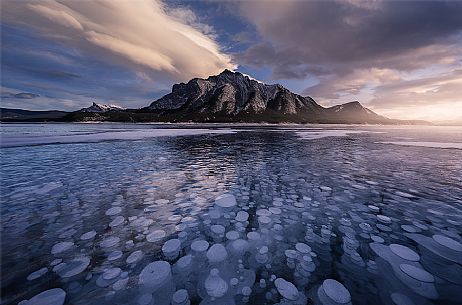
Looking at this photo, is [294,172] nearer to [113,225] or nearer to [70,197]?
[113,225]

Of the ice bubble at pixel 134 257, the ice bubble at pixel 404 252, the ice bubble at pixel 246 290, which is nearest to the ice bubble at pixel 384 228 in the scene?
the ice bubble at pixel 404 252

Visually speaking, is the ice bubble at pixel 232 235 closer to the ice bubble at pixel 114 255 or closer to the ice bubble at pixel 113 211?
the ice bubble at pixel 114 255

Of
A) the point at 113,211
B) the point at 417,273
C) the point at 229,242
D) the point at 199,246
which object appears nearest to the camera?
the point at 417,273

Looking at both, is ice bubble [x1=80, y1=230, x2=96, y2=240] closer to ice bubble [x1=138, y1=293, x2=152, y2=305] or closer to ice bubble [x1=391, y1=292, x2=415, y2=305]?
ice bubble [x1=138, y1=293, x2=152, y2=305]

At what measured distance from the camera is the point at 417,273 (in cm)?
309

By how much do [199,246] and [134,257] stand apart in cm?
106

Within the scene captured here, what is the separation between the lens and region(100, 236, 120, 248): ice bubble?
3658mm

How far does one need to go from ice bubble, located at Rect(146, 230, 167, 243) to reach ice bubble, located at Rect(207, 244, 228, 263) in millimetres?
1041

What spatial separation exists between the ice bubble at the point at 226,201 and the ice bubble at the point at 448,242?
4161 mm

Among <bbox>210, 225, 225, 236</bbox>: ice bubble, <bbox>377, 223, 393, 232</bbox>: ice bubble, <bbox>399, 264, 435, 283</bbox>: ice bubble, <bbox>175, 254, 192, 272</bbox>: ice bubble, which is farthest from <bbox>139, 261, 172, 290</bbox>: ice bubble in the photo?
<bbox>377, 223, 393, 232</bbox>: ice bubble

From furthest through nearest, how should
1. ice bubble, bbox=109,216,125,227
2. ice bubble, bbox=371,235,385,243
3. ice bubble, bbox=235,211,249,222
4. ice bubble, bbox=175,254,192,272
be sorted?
ice bubble, bbox=235,211,249,222
ice bubble, bbox=109,216,125,227
ice bubble, bbox=371,235,385,243
ice bubble, bbox=175,254,192,272

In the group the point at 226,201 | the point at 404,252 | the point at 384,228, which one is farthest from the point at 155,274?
the point at 384,228

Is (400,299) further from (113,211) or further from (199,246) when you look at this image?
(113,211)

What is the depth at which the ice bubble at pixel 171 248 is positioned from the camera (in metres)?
3.46
